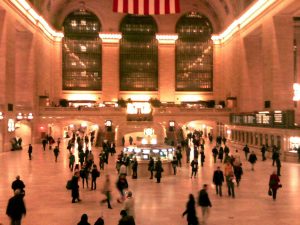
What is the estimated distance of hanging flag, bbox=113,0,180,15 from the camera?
85.0 ft

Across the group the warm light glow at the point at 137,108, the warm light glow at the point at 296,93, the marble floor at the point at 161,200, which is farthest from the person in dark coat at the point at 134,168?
the warm light glow at the point at 137,108

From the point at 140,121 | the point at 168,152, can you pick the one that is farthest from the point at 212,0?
the point at 168,152

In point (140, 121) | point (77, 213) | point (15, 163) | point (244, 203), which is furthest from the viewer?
point (140, 121)

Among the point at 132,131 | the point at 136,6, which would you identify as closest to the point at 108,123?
the point at 132,131

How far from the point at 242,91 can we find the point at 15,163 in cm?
2697

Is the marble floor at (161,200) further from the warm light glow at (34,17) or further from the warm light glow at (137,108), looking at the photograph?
the warm light glow at (137,108)

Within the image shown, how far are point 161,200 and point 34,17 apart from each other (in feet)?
103

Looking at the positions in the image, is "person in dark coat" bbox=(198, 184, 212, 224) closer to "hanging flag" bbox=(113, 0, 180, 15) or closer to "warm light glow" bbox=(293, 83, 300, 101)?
"hanging flag" bbox=(113, 0, 180, 15)

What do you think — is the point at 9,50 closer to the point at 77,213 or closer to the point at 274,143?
the point at 274,143

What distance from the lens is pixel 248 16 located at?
3897 centimetres

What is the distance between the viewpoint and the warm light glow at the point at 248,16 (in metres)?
34.0

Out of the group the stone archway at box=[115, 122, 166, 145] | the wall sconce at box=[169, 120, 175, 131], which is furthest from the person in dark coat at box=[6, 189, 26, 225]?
the wall sconce at box=[169, 120, 175, 131]

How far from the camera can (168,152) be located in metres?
19.4

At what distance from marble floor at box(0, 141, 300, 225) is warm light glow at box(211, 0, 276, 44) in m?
18.4
